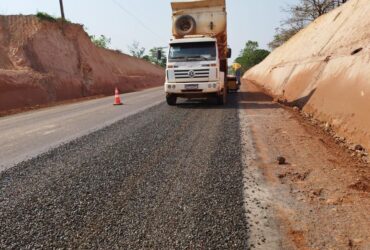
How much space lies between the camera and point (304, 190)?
16.7 feet

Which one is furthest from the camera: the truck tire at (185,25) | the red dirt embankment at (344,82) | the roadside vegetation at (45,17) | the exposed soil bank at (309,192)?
the roadside vegetation at (45,17)

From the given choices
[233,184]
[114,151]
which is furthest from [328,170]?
[114,151]

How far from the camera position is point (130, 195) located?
5.00 metres

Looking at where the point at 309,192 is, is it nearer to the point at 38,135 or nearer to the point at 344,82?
the point at 344,82

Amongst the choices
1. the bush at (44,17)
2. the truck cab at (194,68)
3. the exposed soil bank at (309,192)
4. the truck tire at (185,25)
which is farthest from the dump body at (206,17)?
the bush at (44,17)

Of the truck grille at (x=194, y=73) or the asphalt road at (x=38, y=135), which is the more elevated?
the truck grille at (x=194, y=73)

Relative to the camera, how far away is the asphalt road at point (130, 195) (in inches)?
151

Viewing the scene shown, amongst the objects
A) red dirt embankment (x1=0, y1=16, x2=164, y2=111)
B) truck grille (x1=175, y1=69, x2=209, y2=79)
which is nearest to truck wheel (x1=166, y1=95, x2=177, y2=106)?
truck grille (x1=175, y1=69, x2=209, y2=79)

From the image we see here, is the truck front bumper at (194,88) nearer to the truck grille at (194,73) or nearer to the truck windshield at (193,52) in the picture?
the truck grille at (194,73)

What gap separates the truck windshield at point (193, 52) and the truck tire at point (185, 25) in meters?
1.91

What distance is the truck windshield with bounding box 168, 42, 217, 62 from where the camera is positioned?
47.8ft

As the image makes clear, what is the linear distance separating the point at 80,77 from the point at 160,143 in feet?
84.2

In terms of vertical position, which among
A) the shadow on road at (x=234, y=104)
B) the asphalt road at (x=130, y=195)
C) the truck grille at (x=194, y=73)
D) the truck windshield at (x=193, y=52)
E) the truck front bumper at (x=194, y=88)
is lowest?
the shadow on road at (x=234, y=104)

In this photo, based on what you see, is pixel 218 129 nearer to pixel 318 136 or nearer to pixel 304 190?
pixel 318 136
